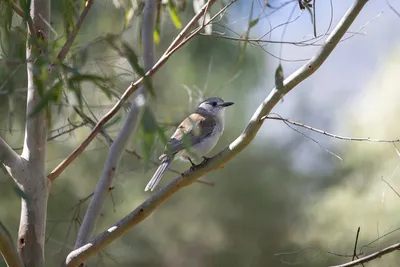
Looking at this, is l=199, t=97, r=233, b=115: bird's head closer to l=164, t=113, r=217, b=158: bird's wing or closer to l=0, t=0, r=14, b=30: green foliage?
l=164, t=113, r=217, b=158: bird's wing

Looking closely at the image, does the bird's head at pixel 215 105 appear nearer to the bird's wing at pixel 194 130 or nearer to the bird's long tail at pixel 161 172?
the bird's wing at pixel 194 130

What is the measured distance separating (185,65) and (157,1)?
1874 millimetres

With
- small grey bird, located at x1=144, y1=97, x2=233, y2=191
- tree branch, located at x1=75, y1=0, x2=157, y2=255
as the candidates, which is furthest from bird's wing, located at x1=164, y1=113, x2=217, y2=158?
tree branch, located at x1=75, y1=0, x2=157, y2=255

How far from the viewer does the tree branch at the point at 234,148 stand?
62.6 inches

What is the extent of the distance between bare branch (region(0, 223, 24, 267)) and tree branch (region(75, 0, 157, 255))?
23 cm

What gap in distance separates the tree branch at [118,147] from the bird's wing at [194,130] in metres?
0.47

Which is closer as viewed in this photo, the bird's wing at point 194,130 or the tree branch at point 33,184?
the tree branch at point 33,184

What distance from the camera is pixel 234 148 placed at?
1689 millimetres

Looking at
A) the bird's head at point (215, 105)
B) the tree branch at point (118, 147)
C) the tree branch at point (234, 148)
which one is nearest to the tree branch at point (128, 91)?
the tree branch at point (118, 147)

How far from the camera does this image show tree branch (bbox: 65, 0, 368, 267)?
159 centimetres

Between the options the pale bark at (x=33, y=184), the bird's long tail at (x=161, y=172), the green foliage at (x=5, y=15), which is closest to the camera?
the green foliage at (x=5, y=15)

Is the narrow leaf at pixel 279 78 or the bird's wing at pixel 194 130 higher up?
the bird's wing at pixel 194 130

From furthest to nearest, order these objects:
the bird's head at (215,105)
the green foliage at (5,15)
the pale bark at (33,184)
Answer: the bird's head at (215,105) → the pale bark at (33,184) → the green foliage at (5,15)

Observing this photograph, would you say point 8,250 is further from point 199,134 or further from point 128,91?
point 199,134
